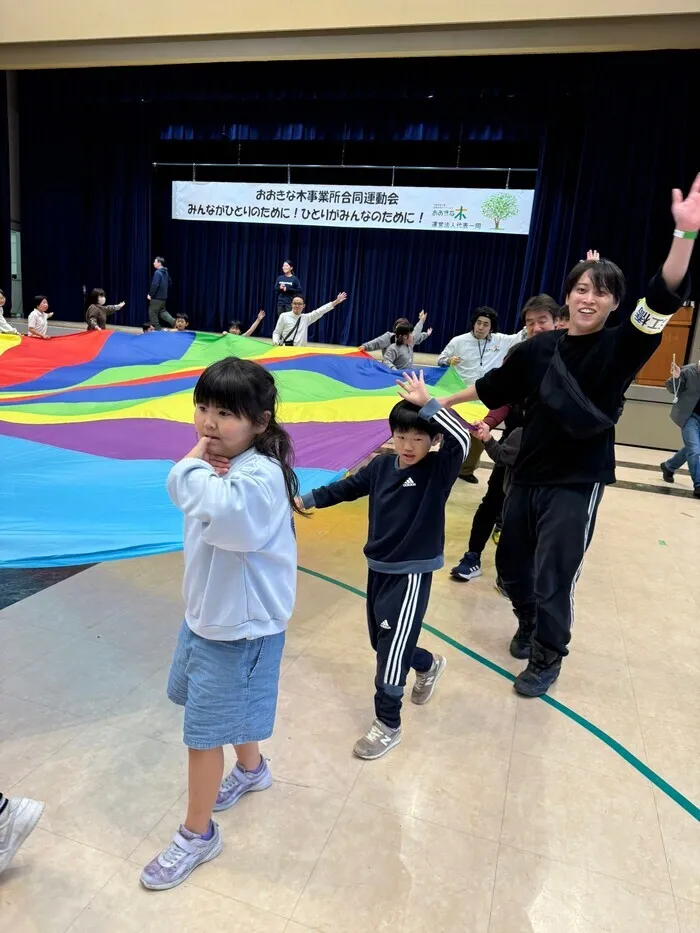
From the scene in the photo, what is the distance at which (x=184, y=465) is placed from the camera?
3.51ft

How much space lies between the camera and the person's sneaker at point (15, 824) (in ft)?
4.24

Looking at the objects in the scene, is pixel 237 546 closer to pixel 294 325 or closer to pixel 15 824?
pixel 15 824

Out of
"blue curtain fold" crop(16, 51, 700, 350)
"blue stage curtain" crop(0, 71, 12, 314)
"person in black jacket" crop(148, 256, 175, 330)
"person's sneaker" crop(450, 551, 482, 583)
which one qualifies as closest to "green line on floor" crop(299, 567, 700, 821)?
"person's sneaker" crop(450, 551, 482, 583)

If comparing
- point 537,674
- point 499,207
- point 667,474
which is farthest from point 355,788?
point 499,207

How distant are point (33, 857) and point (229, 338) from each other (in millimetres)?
3742

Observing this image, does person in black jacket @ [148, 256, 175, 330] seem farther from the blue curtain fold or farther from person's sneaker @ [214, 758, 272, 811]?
person's sneaker @ [214, 758, 272, 811]

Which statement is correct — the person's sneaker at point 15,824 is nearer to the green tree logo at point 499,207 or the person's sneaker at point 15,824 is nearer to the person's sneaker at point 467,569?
the person's sneaker at point 467,569

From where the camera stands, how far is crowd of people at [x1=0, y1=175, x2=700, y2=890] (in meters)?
1.13

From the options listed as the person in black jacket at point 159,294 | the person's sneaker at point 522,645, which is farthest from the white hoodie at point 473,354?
the person in black jacket at point 159,294

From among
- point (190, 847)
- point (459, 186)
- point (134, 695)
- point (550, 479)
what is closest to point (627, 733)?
point (550, 479)

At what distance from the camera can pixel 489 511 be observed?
2988 millimetres

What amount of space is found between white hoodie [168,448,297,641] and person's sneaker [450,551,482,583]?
1.81m

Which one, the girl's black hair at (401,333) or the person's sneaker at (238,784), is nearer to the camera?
the person's sneaker at (238,784)

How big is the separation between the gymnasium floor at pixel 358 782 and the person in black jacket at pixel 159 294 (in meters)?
7.04
